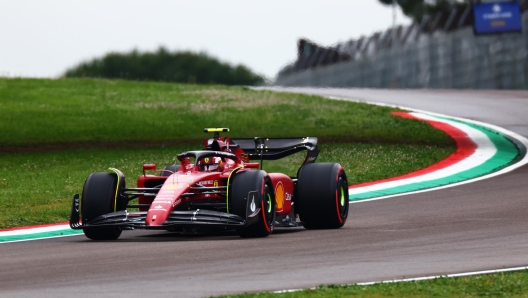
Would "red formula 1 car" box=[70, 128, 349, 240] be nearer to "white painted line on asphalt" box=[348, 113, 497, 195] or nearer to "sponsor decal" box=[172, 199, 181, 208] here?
"sponsor decal" box=[172, 199, 181, 208]

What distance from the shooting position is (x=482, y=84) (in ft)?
170

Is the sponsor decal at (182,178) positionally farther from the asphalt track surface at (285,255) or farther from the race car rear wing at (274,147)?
the race car rear wing at (274,147)

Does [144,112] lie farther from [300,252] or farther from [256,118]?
[300,252]

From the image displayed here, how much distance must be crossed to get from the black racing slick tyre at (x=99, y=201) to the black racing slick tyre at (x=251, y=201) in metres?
1.56

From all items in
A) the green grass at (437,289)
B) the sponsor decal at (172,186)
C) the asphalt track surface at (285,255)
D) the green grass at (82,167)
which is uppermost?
the sponsor decal at (172,186)

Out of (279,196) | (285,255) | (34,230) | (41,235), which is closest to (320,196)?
(279,196)

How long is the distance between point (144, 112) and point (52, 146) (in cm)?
647

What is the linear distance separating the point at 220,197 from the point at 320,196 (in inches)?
55.1

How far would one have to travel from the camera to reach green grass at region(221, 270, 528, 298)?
784cm

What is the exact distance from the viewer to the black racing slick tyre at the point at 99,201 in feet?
40.8

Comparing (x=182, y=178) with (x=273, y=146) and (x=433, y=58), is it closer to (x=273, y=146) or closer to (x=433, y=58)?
(x=273, y=146)

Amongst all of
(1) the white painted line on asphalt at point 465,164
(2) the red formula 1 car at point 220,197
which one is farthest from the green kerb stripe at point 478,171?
(2) the red formula 1 car at point 220,197

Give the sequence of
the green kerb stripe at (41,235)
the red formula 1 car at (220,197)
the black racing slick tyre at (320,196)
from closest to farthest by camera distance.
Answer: the red formula 1 car at (220,197), the black racing slick tyre at (320,196), the green kerb stripe at (41,235)

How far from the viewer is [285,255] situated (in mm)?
10148
